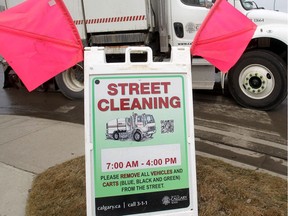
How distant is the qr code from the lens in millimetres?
2359

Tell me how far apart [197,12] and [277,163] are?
3.83 meters

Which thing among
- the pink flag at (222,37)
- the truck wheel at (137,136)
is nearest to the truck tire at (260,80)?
the pink flag at (222,37)

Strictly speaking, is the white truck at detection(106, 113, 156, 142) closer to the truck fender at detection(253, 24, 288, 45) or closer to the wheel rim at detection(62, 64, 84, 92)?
the truck fender at detection(253, 24, 288, 45)

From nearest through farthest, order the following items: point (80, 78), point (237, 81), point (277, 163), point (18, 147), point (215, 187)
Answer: point (215, 187) → point (277, 163) → point (18, 147) → point (237, 81) → point (80, 78)

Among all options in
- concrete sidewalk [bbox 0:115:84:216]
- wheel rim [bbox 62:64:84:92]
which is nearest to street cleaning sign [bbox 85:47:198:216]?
concrete sidewalk [bbox 0:115:84:216]

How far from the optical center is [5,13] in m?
2.29

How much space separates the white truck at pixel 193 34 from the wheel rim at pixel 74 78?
0.76 metres

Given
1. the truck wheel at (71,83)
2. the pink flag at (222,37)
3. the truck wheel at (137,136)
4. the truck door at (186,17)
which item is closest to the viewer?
the truck wheel at (137,136)

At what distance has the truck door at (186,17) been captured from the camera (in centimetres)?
699

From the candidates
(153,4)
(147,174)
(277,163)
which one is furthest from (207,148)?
(153,4)

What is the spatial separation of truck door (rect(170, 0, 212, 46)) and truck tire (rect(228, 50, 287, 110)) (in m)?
1.17

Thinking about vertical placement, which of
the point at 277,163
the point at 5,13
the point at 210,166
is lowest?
the point at 277,163

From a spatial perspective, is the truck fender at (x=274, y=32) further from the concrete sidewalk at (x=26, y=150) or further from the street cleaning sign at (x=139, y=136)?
the street cleaning sign at (x=139, y=136)

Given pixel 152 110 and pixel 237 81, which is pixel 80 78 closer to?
pixel 237 81
